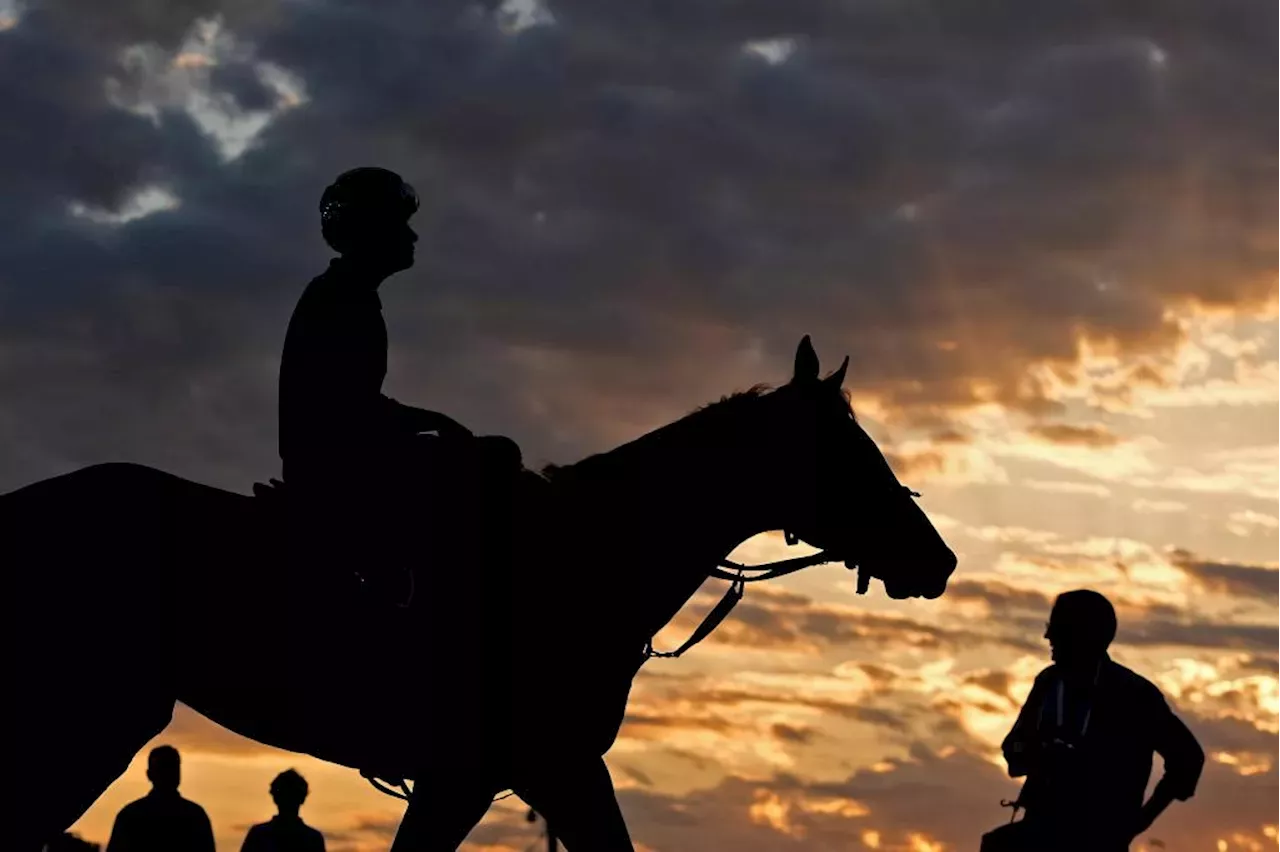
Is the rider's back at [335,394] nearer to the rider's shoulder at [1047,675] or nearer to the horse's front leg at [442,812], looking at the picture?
the horse's front leg at [442,812]

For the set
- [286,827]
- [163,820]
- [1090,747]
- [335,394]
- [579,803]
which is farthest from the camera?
[286,827]

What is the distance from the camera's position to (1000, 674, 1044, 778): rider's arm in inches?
306

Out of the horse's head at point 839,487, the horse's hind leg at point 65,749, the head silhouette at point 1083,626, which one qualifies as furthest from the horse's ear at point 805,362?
the horse's hind leg at point 65,749

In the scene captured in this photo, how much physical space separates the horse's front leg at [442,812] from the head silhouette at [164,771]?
138 inches

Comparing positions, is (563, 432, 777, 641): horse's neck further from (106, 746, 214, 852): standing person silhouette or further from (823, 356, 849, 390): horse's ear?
(106, 746, 214, 852): standing person silhouette

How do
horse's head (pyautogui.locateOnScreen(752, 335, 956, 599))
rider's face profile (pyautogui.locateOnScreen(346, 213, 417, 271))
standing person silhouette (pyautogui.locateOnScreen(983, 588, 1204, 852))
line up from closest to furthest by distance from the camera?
standing person silhouette (pyautogui.locateOnScreen(983, 588, 1204, 852)) < rider's face profile (pyautogui.locateOnScreen(346, 213, 417, 271)) < horse's head (pyautogui.locateOnScreen(752, 335, 956, 599))

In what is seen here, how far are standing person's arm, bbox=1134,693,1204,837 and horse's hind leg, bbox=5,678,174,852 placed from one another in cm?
477

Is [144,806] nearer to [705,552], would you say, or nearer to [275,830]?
[275,830]

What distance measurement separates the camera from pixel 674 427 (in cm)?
997

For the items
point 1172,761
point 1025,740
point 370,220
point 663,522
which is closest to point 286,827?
point 663,522

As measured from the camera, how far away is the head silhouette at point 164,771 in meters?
12.1

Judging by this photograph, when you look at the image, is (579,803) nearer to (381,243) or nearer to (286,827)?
(381,243)

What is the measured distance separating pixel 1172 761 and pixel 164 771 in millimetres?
7095

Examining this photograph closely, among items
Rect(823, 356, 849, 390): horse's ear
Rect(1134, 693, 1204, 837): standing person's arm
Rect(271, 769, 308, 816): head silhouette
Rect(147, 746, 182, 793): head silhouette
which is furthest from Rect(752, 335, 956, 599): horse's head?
Rect(147, 746, 182, 793): head silhouette
